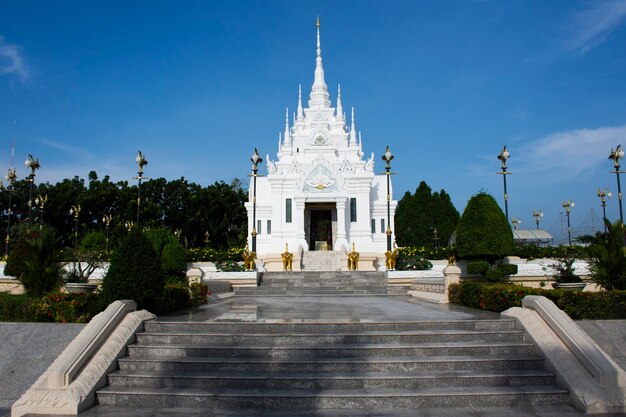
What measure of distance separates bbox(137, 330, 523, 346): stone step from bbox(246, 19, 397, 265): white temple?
21.1 m

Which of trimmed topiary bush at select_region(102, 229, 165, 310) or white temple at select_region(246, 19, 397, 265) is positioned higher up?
white temple at select_region(246, 19, 397, 265)

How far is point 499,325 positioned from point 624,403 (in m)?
2.44

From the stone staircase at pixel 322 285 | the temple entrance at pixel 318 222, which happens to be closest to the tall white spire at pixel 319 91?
the temple entrance at pixel 318 222

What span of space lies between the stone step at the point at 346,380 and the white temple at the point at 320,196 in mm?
22359

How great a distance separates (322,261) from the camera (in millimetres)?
30000

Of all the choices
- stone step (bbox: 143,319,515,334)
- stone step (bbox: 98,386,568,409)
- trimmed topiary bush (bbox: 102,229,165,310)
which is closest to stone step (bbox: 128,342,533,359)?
stone step (bbox: 143,319,515,334)

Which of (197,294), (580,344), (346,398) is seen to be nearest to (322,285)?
(197,294)

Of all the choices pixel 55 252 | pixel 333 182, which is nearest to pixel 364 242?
pixel 333 182

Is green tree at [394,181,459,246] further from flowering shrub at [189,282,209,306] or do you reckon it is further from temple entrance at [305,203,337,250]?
flowering shrub at [189,282,209,306]

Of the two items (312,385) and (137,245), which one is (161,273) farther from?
(312,385)

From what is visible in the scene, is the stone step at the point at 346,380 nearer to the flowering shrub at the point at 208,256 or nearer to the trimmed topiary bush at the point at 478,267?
the trimmed topiary bush at the point at 478,267

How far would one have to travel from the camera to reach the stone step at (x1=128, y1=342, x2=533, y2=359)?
788 centimetres

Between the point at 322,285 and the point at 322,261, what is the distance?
7802 mm

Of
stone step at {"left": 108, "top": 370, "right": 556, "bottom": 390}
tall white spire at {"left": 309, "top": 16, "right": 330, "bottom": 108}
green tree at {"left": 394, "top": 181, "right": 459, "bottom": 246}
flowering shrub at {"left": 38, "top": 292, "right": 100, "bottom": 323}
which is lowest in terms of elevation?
stone step at {"left": 108, "top": 370, "right": 556, "bottom": 390}
